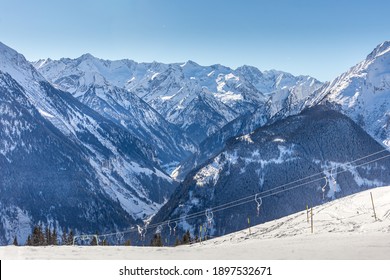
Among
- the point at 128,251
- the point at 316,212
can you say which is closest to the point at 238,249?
the point at 128,251

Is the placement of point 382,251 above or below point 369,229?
below

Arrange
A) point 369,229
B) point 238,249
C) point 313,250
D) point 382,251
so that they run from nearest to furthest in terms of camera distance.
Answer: point 382,251 < point 313,250 < point 238,249 < point 369,229

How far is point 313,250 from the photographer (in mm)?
32688

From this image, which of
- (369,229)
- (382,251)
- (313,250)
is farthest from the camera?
(369,229)
